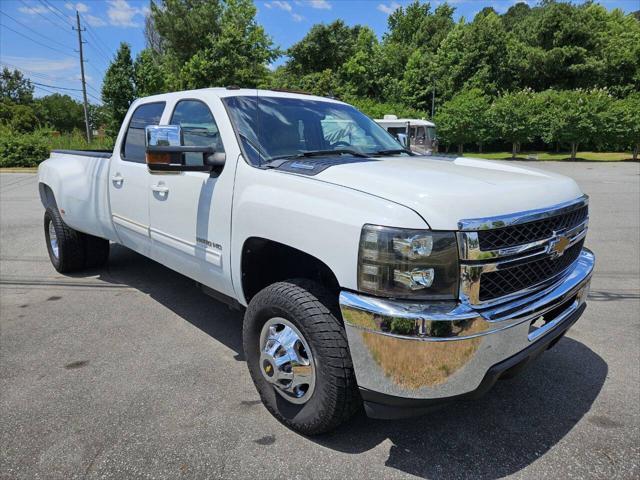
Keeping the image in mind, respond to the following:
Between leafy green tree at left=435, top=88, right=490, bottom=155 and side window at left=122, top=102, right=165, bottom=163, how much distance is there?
103ft

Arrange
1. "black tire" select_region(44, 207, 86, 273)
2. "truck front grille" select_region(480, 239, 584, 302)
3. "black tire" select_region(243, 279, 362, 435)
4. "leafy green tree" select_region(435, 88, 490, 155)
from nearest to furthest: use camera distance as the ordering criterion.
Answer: "truck front grille" select_region(480, 239, 584, 302) < "black tire" select_region(243, 279, 362, 435) < "black tire" select_region(44, 207, 86, 273) < "leafy green tree" select_region(435, 88, 490, 155)

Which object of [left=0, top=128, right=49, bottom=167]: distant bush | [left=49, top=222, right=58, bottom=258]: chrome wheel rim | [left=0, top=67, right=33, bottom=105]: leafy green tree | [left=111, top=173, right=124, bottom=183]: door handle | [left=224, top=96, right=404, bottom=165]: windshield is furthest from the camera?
[left=0, top=67, right=33, bottom=105]: leafy green tree

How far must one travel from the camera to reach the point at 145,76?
35750 millimetres

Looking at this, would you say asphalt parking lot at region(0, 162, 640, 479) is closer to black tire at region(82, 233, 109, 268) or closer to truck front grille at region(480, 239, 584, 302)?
truck front grille at region(480, 239, 584, 302)

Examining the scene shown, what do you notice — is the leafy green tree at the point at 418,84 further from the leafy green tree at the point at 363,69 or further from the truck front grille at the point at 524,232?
the truck front grille at the point at 524,232

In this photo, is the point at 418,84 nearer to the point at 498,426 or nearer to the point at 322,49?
the point at 322,49

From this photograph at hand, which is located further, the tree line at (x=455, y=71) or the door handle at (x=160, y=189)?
the tree line at (x=455, y=71)

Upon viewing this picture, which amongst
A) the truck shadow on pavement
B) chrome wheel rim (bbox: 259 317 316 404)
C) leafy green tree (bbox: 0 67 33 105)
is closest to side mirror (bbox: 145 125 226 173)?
chrome wheel rim (bbox: 259 317 316 404)

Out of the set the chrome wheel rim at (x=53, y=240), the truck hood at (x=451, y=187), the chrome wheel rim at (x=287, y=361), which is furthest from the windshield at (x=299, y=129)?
the chrome wheel rim at (x=53, y=240)

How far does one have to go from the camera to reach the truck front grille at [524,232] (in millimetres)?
2060

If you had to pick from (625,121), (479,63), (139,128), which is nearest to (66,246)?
(139,128)

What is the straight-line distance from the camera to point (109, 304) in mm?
4629

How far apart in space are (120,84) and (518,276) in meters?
38.5

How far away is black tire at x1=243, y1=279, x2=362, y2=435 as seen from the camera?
7.44 feet
